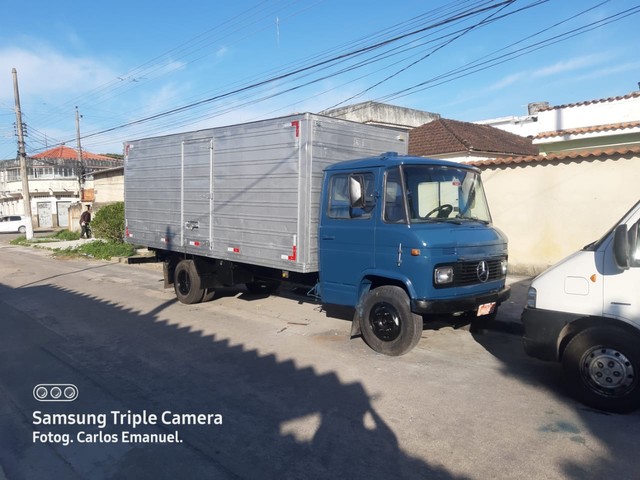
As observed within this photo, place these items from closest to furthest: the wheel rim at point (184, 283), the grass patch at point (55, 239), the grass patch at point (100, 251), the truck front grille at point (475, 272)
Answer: the truck front grille at point (475, 272) < the wheel rim at point (184, 283) < the grass patch at point (100, 251) < the grass patch at point (55, 239)

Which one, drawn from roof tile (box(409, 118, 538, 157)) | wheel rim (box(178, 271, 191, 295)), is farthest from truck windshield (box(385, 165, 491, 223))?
roof tile (box(409, 118, 538, 157))

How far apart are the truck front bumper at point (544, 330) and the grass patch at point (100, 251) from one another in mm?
16558

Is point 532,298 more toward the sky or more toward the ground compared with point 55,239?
more toward the sky

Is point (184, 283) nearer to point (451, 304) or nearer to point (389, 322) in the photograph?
point (389, 322)

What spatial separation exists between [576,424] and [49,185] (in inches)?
2385

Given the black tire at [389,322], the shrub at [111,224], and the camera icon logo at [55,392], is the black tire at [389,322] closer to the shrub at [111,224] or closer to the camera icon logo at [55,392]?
the camera icon logo at [55,392]

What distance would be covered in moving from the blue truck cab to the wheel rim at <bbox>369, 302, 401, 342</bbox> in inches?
0.5

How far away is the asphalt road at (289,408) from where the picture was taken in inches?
147

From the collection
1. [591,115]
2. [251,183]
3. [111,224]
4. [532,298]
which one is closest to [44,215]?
[111,224]

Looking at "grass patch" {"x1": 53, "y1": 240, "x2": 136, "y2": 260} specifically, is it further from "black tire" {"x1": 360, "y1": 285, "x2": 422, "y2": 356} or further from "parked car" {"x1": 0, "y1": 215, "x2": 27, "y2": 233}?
"parked car" {"x1": 0, "y1": 215, "x2": 27, "y2": 233}

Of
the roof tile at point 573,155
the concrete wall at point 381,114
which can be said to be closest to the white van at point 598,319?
the roof tile at point 573,155

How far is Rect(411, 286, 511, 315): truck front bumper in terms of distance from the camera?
5.78 m

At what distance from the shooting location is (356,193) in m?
6.26

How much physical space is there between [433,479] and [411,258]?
2.76 metres
